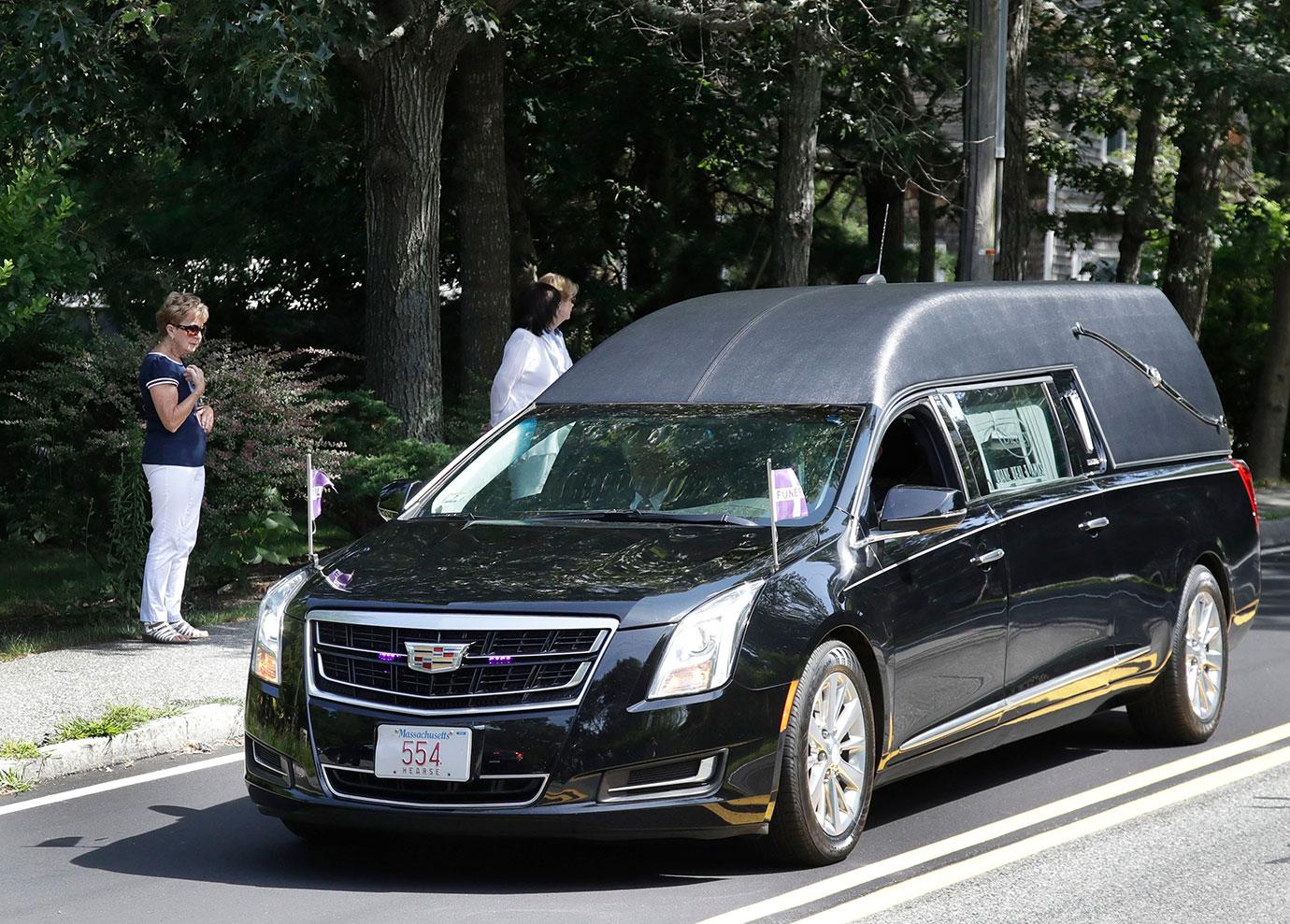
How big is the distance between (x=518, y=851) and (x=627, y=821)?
88cm

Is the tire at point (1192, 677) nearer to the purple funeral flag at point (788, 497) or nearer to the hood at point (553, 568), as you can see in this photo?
the purple funeral flag at point (788, 497)

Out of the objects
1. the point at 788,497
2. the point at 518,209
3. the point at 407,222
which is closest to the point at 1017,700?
the point at 788,497

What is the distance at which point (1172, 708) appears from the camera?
820 centimetres

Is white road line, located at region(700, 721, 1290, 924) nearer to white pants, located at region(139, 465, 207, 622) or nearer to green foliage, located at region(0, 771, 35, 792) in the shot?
green foliage, located at region(0, 771, 35, 792)

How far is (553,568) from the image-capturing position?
6.05m

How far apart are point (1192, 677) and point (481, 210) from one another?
388 inches

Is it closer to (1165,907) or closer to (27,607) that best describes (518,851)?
(1165,907)

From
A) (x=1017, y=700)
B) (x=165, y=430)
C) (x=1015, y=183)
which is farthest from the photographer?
(x=1015, y=183)

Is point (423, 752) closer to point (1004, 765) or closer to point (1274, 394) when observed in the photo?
point (1004, 765)

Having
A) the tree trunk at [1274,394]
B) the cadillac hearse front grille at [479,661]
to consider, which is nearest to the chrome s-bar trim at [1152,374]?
the cadillac hearse front grille at [479,661]

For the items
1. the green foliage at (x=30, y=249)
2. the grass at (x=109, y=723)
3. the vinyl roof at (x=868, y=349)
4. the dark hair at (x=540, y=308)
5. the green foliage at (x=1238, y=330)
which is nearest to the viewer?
the vinyl roof at (x=868, y=349)

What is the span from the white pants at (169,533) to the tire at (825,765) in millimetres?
5493

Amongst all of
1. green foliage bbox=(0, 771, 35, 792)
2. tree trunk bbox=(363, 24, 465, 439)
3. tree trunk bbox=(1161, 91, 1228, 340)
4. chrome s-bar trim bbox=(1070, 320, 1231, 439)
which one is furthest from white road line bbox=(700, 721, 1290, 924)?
tree trunk bbox=(1161, 91, 1228, 340)

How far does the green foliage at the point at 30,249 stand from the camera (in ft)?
33.3
